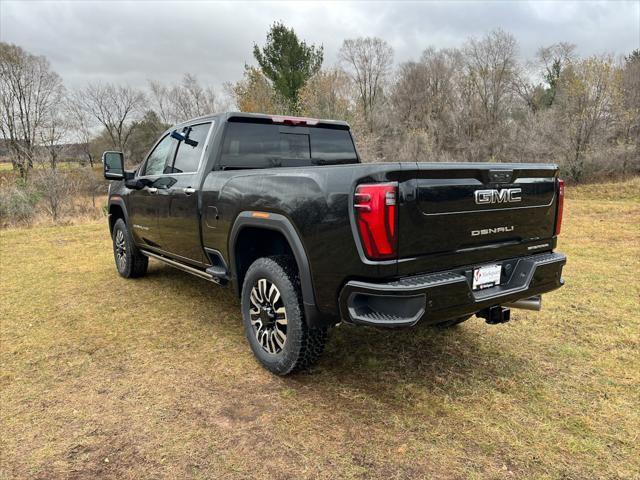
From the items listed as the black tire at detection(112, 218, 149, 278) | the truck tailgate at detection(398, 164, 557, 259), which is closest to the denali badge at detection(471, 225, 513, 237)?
the truck tailgate at detection(398, 164, 557, 259)

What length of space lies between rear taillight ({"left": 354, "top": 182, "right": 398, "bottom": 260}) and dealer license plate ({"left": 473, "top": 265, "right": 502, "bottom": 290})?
2.19 feet

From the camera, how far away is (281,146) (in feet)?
13.3

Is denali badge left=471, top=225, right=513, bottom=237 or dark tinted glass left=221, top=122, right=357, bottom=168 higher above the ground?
dark tinted glass left=221, top=122, right=357, bottom=168

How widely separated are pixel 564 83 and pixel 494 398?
22.9 meters

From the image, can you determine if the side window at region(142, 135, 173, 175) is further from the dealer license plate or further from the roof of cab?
the dealer license plate

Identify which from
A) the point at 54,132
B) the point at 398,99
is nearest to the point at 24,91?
the point at 54,132

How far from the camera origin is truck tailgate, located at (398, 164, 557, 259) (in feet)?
7.53

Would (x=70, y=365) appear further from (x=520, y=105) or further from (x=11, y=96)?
(x=11, y=96)

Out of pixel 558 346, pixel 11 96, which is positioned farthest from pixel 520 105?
pixel 11 96

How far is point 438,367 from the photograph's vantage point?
3191 mm

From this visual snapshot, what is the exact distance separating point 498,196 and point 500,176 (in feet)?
0.40

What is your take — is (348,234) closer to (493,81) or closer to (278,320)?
(278,320)

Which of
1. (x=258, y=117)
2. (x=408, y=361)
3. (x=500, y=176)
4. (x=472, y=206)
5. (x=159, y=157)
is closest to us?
(x=472, y=206)

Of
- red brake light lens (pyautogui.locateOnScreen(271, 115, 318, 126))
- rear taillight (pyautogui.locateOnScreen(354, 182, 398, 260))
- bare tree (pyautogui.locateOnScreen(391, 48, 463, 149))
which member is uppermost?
bare tree (pyautogui.locateOnScreen(391, 48, 463, 149))
